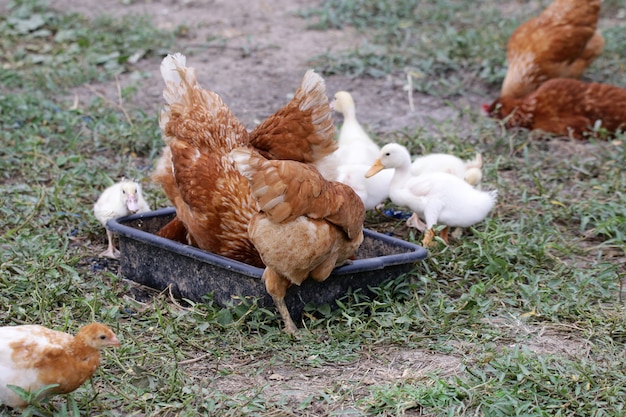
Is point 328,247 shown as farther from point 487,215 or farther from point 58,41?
point 58,41

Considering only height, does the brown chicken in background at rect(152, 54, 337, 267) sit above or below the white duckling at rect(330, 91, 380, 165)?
above

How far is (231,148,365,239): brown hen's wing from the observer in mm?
3865

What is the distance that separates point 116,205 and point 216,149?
2.98ft

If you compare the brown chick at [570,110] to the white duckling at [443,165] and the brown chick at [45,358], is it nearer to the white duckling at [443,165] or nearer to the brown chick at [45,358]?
the white duckling at [443,165]

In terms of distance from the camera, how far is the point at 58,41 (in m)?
8.86

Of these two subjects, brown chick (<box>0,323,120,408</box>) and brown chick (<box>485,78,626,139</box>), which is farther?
brown chick (<box>485,78,626,139</box>)

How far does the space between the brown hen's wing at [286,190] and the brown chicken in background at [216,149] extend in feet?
1.34

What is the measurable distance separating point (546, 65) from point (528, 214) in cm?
283

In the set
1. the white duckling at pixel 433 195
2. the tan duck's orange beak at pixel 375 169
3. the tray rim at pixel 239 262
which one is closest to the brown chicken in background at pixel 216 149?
the tray rim at pixel 239 262

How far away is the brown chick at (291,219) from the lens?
387cm

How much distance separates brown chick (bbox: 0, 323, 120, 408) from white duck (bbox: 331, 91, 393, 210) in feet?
7.00

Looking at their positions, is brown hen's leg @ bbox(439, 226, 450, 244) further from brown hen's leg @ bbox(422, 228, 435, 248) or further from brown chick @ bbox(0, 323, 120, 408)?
brown chick @ bbox(0, 323, 120, 408)

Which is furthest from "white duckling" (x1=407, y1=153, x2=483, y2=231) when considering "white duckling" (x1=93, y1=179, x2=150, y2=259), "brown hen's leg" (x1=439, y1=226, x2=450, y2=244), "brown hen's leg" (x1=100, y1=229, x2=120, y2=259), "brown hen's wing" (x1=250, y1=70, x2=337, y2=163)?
"brown hen's leg" (x1=100, y1=229, x2=120, y2=259)

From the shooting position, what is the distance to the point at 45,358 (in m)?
3.21
